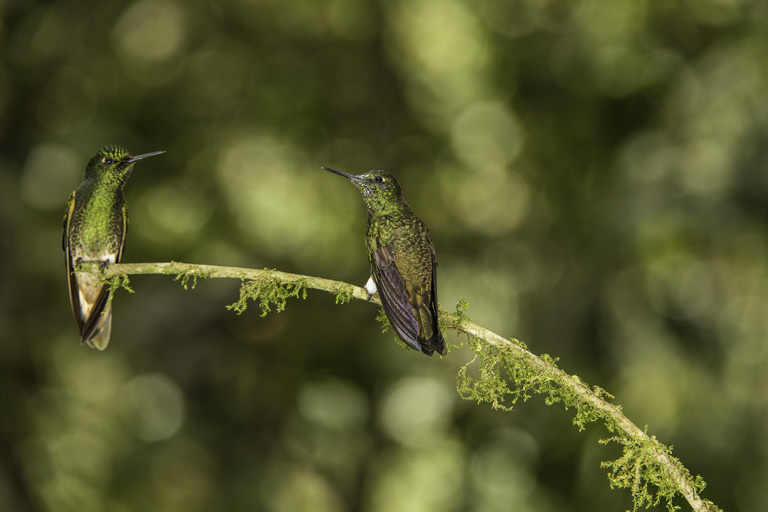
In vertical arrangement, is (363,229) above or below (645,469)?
below

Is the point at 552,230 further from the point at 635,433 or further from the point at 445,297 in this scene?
the point at 635,433

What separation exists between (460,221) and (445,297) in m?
1.31

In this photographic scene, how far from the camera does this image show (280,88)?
32.1ft

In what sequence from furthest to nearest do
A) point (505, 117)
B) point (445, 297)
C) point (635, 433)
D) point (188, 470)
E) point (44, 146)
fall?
point (188, 470)
point (505, 117)
point (445, 297)
point (44, 146)
point (635, 433)

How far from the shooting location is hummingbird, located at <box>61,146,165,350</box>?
337cm

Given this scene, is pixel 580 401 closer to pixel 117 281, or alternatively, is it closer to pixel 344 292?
pixel 344 292

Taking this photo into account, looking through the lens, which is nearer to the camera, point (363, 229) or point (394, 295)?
point (394, 295)

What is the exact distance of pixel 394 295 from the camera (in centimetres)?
276

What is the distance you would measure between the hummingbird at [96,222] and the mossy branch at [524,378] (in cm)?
18

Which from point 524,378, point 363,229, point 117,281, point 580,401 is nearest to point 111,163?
point 117,281

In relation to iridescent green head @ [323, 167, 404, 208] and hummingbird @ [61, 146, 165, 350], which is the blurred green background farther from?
iridescent green head @ [323, 167, 404, 208]

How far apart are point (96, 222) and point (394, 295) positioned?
1.55 m

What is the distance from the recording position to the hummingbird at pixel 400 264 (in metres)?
2.53

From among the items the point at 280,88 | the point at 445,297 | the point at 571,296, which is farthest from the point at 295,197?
the point at 571,296
